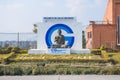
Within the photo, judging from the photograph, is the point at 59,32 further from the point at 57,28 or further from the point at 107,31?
the point at 107,31

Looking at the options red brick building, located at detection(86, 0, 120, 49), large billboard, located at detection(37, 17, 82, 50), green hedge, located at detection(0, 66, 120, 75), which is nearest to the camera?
green hedge, located at detection(0, 66, 120, 75)

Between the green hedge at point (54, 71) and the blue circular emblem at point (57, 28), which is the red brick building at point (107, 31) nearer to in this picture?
the blue circular emblem at point (57, 28)

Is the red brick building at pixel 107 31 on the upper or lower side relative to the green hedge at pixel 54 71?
upper

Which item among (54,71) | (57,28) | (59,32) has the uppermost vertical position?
(57,28)

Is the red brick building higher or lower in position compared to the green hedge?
higher

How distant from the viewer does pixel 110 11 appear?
48.2m

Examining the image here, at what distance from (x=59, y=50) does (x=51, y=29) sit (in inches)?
110

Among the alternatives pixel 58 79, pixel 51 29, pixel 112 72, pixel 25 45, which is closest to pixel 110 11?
pixel 25 45

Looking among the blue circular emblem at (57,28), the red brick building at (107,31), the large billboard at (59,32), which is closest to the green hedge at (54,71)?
the large billboard at (59,32)

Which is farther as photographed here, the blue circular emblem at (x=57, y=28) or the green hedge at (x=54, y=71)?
the blue circular emblem at (x=57, y=28)

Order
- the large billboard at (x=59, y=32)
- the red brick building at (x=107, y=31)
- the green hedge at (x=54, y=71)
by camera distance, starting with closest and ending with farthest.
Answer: the green hedge at (x=54, y=71) < the large billboard at (x=59, y=32) < the red brick building at (x=107, y=31)

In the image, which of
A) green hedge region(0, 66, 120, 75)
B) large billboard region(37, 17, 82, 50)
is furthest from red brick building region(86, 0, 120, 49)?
green hedge region(0, 66, 120, 75)

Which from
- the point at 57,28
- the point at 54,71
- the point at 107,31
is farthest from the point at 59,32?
the point at 54,71

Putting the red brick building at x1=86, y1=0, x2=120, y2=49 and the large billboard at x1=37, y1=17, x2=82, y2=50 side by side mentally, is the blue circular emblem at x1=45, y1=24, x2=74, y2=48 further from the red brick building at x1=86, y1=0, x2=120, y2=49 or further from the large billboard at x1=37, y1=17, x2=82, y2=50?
the red brick building at x1=86, y1=0, x2=120, y2=49
